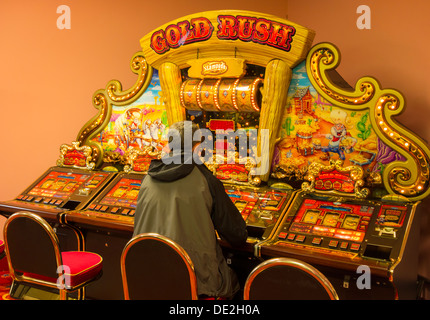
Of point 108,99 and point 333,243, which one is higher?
point 108,99

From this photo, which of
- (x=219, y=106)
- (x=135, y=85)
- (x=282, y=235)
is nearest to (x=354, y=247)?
(x=282, y=235)

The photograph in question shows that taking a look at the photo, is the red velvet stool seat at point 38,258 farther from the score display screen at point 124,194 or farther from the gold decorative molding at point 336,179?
the gold decorative molding at point 336,179

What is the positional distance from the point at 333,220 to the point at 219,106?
1306 mm

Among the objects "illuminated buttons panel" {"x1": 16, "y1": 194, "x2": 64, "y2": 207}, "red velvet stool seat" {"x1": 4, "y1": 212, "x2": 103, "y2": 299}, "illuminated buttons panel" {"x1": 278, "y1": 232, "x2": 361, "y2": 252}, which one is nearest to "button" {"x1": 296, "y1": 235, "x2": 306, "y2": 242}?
"illuminated buttons panel" {"x1": 278, "y1": 232, "x2": 361, "y2": 252}

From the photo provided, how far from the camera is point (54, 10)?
5.10m

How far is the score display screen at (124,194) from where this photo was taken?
144 inches

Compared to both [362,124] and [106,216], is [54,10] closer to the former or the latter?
[106,216]

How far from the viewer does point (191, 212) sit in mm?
2469

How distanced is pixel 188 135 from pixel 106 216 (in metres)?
1.34

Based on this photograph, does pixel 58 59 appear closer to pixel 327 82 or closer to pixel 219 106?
pixel 219 106

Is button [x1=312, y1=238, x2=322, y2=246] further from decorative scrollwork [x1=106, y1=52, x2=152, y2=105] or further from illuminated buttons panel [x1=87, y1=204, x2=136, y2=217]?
decorative scrollwork [x1=106, y1=52, x2=152, y2=105]

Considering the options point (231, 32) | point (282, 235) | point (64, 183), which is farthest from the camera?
point (64, 183)

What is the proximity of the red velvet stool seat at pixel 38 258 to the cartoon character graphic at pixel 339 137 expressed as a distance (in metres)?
1.90
